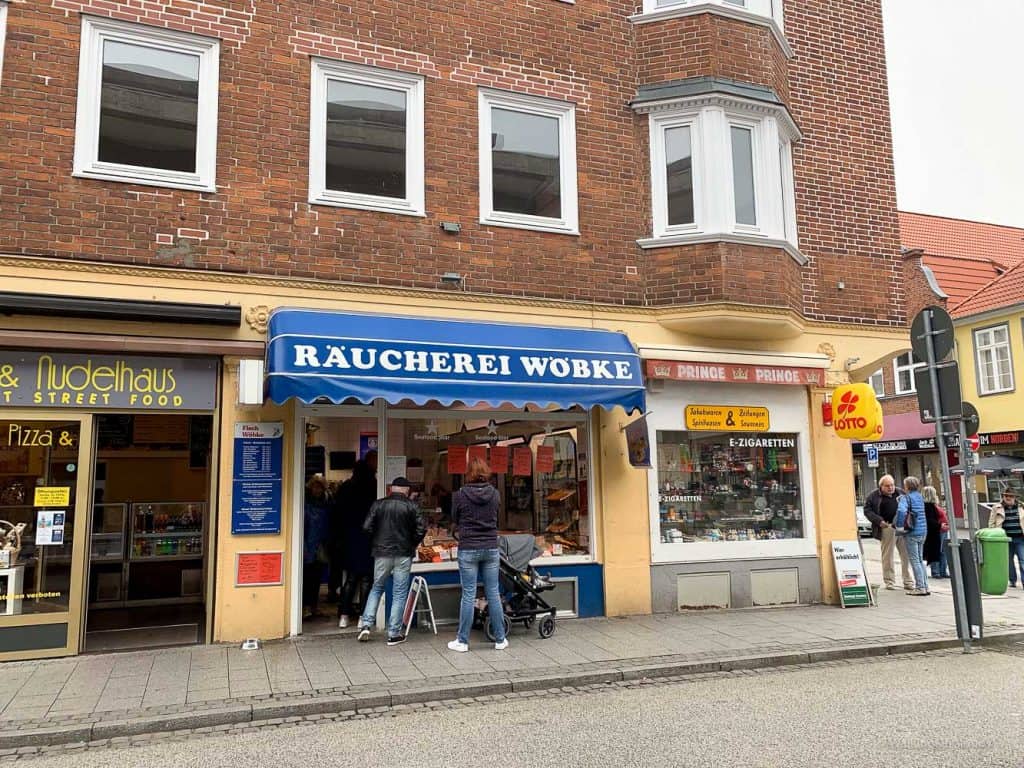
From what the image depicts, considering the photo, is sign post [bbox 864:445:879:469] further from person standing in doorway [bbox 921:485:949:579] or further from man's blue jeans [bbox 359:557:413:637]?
man's blue jeans [bbox 359:557:413:637]

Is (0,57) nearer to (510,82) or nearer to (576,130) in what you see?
(510,82)

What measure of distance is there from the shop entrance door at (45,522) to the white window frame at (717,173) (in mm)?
7216

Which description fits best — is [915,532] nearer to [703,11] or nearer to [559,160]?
[559,160]

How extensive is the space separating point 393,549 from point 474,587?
36.9 inches

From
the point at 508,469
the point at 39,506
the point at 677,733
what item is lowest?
the point at 677,733

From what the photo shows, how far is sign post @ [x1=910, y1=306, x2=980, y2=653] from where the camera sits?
29.0 ft

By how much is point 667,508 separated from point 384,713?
528 cm

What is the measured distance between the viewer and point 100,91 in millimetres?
8586

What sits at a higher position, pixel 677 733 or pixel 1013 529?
pixel 1013 529

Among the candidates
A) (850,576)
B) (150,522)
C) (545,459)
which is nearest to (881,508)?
(850,576)

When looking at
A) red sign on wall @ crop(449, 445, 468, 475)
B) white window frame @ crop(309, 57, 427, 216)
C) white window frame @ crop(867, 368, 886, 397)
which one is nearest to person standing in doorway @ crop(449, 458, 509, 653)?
red sign on wall @ crop(449, 445, 468, 475)

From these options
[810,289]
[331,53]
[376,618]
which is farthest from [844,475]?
[331,53]

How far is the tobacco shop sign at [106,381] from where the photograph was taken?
7926mm

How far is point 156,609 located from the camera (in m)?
10.7
